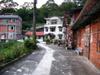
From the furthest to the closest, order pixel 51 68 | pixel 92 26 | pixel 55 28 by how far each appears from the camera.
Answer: pixel 55 28
pixel 92 26
pixel 51 68

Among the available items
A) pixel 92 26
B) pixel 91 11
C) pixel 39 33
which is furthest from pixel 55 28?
pixel 91 11

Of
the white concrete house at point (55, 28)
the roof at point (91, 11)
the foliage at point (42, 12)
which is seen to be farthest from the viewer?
the foliage at point (42, 12)

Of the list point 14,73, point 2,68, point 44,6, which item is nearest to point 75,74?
point 14,73

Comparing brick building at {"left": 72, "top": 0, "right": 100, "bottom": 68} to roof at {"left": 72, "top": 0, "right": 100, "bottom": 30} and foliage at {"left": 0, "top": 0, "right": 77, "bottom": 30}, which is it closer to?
roof at {"left": 72, "top": 0, "right": 100, "bottom": 30}

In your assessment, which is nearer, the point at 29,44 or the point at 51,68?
the point at 51,68

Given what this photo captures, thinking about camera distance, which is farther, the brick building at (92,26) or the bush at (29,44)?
the bush at (29,44)

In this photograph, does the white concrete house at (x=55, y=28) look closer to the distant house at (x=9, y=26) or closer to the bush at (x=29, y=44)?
the distant house at (x=9, y=26)

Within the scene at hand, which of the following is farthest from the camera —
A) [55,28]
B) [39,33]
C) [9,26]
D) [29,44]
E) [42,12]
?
[42,12]

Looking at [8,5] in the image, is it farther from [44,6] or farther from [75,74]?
[44,6]

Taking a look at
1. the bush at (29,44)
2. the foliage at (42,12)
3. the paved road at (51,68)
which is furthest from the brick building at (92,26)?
the foliage at (42,12)

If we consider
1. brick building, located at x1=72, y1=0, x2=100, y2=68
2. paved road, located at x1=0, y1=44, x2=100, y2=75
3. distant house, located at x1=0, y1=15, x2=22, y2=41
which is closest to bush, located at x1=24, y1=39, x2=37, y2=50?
paved road, located at x1=0, y1=44, x2=100, y2=75

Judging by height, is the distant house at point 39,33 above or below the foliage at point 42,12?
below

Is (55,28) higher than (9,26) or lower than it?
lower

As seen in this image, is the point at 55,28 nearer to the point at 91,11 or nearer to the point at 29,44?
the point at 29,44
